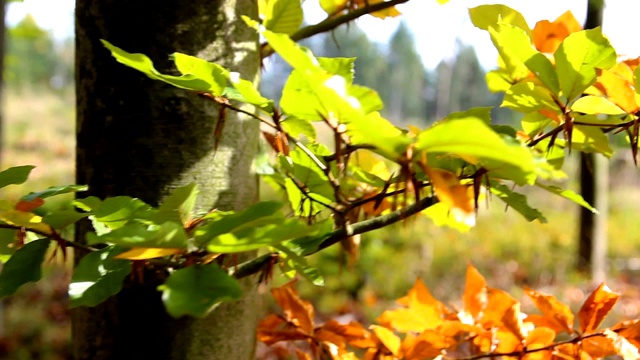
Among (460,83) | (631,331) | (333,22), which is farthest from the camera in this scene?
(460,83)

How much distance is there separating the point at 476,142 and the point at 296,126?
0.16m

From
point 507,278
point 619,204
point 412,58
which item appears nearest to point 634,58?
point 507,278

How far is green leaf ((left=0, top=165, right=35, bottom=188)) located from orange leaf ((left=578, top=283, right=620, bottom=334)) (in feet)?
1.33

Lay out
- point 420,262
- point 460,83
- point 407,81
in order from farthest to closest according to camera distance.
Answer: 1. point 407,81
2. point 460,83
3. point 420,262

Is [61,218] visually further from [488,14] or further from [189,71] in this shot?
[488,14]

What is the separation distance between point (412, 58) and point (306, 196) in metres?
31.2

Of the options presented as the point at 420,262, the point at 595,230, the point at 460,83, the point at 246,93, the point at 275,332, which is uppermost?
the point at 460,83

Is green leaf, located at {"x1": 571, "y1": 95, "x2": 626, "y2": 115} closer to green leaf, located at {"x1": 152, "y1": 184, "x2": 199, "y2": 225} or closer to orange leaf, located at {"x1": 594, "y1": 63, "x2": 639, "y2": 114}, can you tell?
orange leaf, located at {"x1": 594, "y1": 63, "x2": 639, "y2": 114}

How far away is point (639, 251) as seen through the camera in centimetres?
664

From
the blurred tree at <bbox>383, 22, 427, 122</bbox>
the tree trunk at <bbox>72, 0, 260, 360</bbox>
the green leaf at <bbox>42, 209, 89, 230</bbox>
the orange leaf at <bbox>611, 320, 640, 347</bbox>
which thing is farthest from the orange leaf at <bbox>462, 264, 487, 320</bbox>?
the blurred tree at <bbox>383, 22, 427, 122</bbox>

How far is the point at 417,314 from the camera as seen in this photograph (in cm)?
47

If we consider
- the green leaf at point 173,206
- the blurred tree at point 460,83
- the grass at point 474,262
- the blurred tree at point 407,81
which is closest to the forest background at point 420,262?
the grass at point 474,262

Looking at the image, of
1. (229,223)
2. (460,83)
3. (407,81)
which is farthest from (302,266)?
(407,81)

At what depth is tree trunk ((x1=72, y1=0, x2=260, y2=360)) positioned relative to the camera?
1.45 ft
